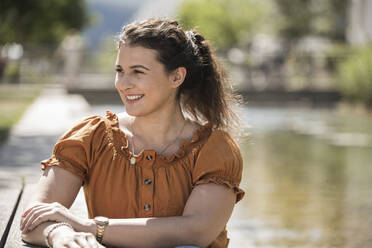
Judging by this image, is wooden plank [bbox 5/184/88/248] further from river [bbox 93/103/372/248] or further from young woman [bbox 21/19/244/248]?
river [bbox 93/103/372/248]

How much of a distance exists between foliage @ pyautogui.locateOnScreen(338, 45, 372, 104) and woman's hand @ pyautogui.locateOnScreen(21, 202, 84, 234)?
866 inches

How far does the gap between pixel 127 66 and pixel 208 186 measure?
56 cm

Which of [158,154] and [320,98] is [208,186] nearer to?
[158,154]

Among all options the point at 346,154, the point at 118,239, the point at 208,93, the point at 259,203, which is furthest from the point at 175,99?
the point at 346,154

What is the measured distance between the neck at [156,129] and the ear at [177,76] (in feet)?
0.40

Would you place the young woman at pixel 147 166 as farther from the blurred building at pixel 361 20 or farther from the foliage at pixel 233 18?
the foliage at pixel 233 18

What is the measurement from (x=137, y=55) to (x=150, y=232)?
2.22ft

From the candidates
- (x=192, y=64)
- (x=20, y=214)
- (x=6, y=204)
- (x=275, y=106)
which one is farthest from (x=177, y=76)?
(x=275, y=106)

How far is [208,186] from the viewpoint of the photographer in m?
2.58

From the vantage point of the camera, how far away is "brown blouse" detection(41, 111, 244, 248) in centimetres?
262

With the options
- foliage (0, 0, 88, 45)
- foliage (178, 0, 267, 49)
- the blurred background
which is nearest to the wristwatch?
the blurred background

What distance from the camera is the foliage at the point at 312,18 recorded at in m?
52.2

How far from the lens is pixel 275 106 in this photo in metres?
26.6

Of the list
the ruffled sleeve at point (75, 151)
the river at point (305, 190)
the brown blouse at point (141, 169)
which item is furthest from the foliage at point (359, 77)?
the ruffled sleeve at point (75, 151)
